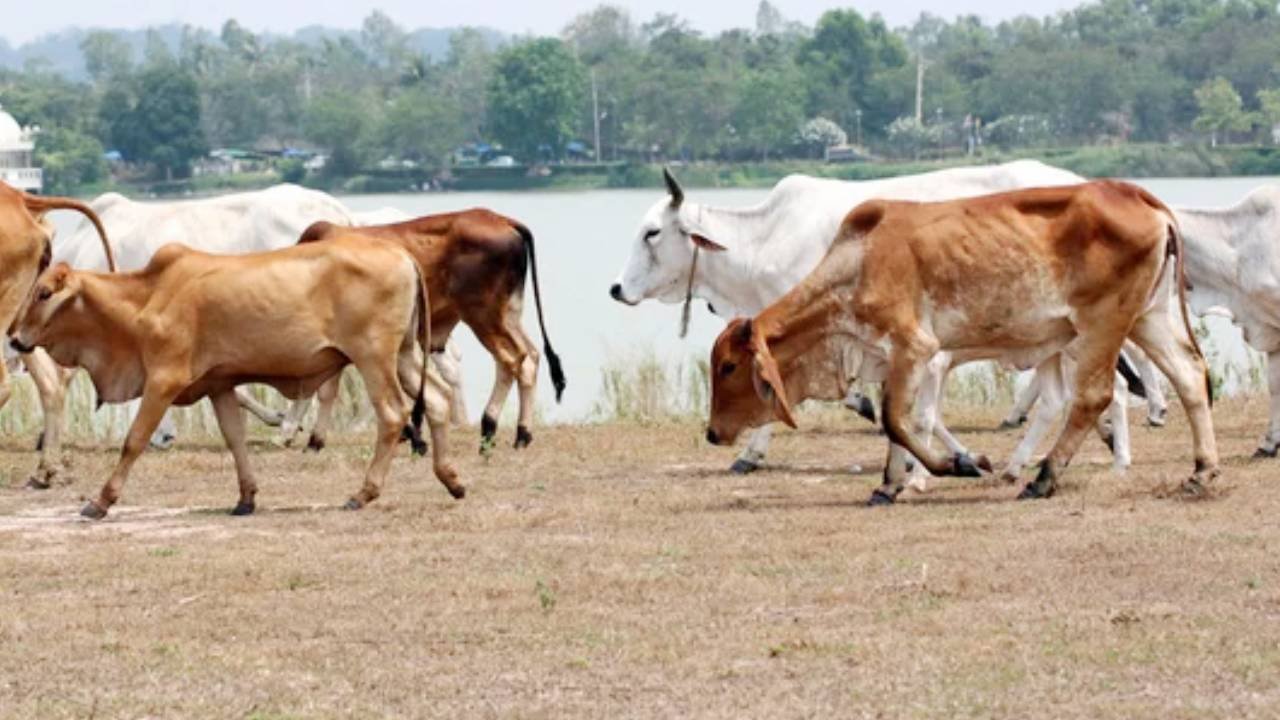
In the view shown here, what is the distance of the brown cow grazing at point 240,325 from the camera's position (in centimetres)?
1278

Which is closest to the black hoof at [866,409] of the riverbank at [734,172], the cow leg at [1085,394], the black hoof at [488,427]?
the black hoof at [488,427]

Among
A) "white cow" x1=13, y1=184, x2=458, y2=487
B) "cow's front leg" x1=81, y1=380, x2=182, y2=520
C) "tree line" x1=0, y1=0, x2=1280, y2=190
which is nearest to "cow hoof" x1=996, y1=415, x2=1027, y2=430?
"white cow" x1=13, y1=184, x2=458, y2=487

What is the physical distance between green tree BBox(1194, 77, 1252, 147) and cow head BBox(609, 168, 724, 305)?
7400 centimetres

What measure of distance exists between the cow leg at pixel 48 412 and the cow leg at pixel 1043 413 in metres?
4.78

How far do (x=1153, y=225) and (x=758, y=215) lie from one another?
4322mm

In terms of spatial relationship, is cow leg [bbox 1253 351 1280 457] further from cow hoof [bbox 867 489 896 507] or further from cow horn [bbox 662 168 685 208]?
cow horn [bbox 662 168 685 208]

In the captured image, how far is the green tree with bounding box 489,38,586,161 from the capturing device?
9925cm

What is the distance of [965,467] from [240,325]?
10.9ft

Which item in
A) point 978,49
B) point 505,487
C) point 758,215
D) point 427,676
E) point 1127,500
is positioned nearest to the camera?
point 427,676

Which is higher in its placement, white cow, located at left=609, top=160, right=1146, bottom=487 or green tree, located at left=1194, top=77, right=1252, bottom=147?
white cow, located at left=609, top=160, right=1146, bottom=487

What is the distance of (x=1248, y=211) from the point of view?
51.4ft

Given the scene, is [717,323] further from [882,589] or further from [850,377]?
[882,589]

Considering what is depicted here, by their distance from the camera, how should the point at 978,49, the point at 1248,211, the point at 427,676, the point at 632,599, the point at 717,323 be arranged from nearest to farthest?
the point at 427,676 < the point at 632,599 < the point at 1248,211 < the point at 717,323 < the point at 978,49

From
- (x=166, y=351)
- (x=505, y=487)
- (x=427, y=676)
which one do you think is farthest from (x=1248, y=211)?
(x=427, y=676)
